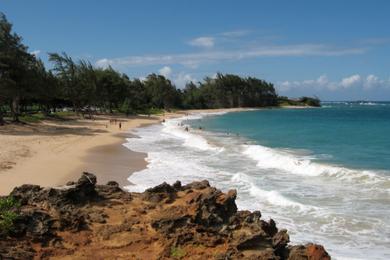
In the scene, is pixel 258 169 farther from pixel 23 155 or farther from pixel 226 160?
pixel 23 155

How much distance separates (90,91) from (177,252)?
80.3 meters

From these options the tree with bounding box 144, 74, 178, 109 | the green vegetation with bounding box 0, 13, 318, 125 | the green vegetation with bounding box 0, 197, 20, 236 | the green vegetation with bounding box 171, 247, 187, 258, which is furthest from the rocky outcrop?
the tree with bounding box 144, 74, 178, 109

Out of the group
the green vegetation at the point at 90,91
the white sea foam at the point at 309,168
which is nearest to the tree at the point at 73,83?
the green vegetation at the point at 90,91

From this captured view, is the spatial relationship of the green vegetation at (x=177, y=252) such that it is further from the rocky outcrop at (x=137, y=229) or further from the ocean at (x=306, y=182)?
the ocean at (x=306, y=182)

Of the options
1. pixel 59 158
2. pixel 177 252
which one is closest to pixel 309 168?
pixel 59 158

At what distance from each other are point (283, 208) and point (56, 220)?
9645mm

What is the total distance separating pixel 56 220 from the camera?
31.9 ft

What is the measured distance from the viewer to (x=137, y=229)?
9.79 metres

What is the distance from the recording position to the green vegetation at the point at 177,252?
346 inches

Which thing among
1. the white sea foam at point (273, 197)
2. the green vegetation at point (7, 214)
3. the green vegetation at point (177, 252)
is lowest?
the white sea foam at point (273, 197)

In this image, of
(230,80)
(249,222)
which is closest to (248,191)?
(249,222)

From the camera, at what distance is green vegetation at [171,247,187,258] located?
878 centimetres

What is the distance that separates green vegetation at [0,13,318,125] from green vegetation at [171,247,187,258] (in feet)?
144

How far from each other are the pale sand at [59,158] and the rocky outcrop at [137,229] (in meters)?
9.07
